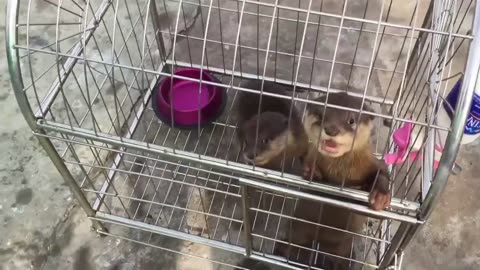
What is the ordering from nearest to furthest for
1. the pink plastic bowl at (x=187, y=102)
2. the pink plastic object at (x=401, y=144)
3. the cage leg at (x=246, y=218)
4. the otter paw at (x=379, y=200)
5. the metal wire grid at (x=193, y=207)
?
the otter paw at (x=379, y=200) → the cage leg at (x=246, y=218) → the pink plastic object at (x=401, y=144) → the metal wire grid at (x=193, y=207) → the pink plastic bowl at (x=187, y=102)

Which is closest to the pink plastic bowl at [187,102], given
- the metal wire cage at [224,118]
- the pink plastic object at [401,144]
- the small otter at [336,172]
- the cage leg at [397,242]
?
the metal wire cage at [224,118]

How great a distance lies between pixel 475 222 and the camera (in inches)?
62.9

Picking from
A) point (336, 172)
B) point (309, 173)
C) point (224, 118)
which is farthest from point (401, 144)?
point (224, 118)

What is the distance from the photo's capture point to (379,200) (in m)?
1.05

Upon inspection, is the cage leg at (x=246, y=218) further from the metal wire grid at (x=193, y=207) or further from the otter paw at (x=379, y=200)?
the otter paw at (x=379, y=200)

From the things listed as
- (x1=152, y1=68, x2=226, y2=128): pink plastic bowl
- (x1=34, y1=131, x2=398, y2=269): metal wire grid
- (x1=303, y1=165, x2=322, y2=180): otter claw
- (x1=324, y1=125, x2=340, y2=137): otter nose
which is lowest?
(x1=34, y1=131, x2=398, y2=269): metal wire grid

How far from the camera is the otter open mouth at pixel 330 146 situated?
44.8 inches

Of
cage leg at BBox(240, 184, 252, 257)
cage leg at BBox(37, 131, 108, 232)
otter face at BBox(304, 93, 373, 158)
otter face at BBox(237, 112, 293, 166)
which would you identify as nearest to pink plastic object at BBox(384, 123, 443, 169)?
otter face at BBox(304, 93, 373, 158)

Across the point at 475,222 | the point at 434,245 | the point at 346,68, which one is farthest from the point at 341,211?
the point at 346,68

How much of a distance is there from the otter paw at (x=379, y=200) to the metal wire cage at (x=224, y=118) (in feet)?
0.06

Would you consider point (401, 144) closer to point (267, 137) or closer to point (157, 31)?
point (267, 137)

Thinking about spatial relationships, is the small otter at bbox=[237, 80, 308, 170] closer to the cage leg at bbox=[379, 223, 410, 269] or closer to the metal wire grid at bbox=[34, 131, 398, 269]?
the metal wire grid at bbox=[34, 131, 398, 269]

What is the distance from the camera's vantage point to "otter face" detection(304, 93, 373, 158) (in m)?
1.11

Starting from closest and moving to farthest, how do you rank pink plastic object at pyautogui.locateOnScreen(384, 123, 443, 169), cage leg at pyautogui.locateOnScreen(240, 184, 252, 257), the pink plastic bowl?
cage leg at pyautogui.locateOnScreen(240, 184, 252, 257) < pink plastic object at pyautogui.locateOnScreen(384, 123, 443, 169) < the pink plastic bowl
